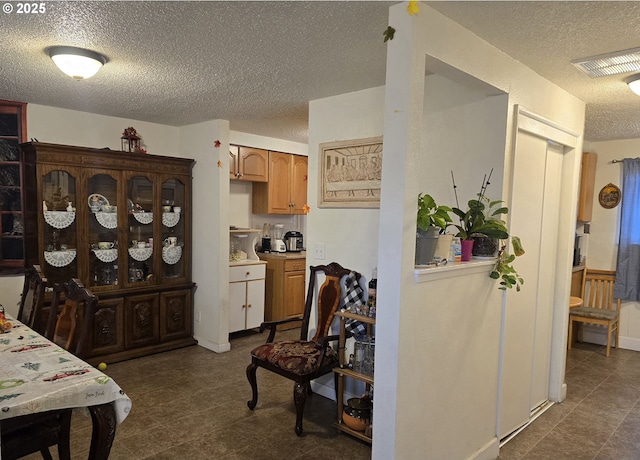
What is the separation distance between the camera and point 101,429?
5.43ft

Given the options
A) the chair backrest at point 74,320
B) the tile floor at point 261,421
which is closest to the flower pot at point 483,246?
the tile floor at point 261,421

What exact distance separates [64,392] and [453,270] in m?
1.74

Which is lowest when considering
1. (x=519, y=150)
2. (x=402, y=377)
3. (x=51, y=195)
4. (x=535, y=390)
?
(x=535, y=390)

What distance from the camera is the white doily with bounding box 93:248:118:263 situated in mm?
3893

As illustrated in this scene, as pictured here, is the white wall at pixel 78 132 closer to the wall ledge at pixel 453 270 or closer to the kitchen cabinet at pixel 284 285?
the kitchen cabinet at pixel 284 285

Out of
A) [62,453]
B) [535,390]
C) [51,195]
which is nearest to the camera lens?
[62,453]

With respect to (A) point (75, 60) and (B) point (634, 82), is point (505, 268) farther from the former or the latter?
(A) point (75, 60)

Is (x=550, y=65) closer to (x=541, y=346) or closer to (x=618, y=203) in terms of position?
(x=541, y=346)

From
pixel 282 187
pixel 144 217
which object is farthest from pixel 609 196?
pixel 144 217

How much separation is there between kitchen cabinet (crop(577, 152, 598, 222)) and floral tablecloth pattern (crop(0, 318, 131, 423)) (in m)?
4.90

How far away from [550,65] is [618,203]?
323 centimetres

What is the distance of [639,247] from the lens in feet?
15.2

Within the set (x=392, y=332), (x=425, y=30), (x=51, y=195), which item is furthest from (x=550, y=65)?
(x=51, y=195)

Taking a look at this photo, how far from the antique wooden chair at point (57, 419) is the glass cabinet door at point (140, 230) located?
1777 mm
